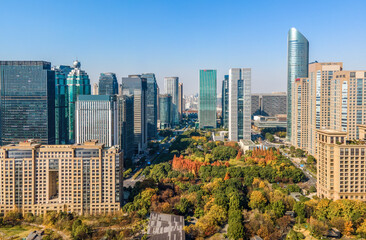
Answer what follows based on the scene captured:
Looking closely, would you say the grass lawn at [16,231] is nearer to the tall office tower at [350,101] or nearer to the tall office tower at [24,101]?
the tall office tower at [24,101]

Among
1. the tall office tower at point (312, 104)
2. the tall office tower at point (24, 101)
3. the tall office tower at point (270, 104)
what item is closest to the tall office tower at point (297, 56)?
the tall office tower at point (312, 104)

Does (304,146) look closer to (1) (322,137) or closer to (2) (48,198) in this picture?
(1) (322,137)

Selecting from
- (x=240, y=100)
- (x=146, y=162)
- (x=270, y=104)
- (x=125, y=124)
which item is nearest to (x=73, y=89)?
(x=125, y=124)

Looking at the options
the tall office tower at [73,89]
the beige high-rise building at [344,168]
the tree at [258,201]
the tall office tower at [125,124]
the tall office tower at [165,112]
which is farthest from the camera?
the tall office tower at [165,112]

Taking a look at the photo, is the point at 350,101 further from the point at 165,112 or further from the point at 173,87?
the point at 173,87

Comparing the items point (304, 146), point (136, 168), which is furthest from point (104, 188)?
point (304, 146)
